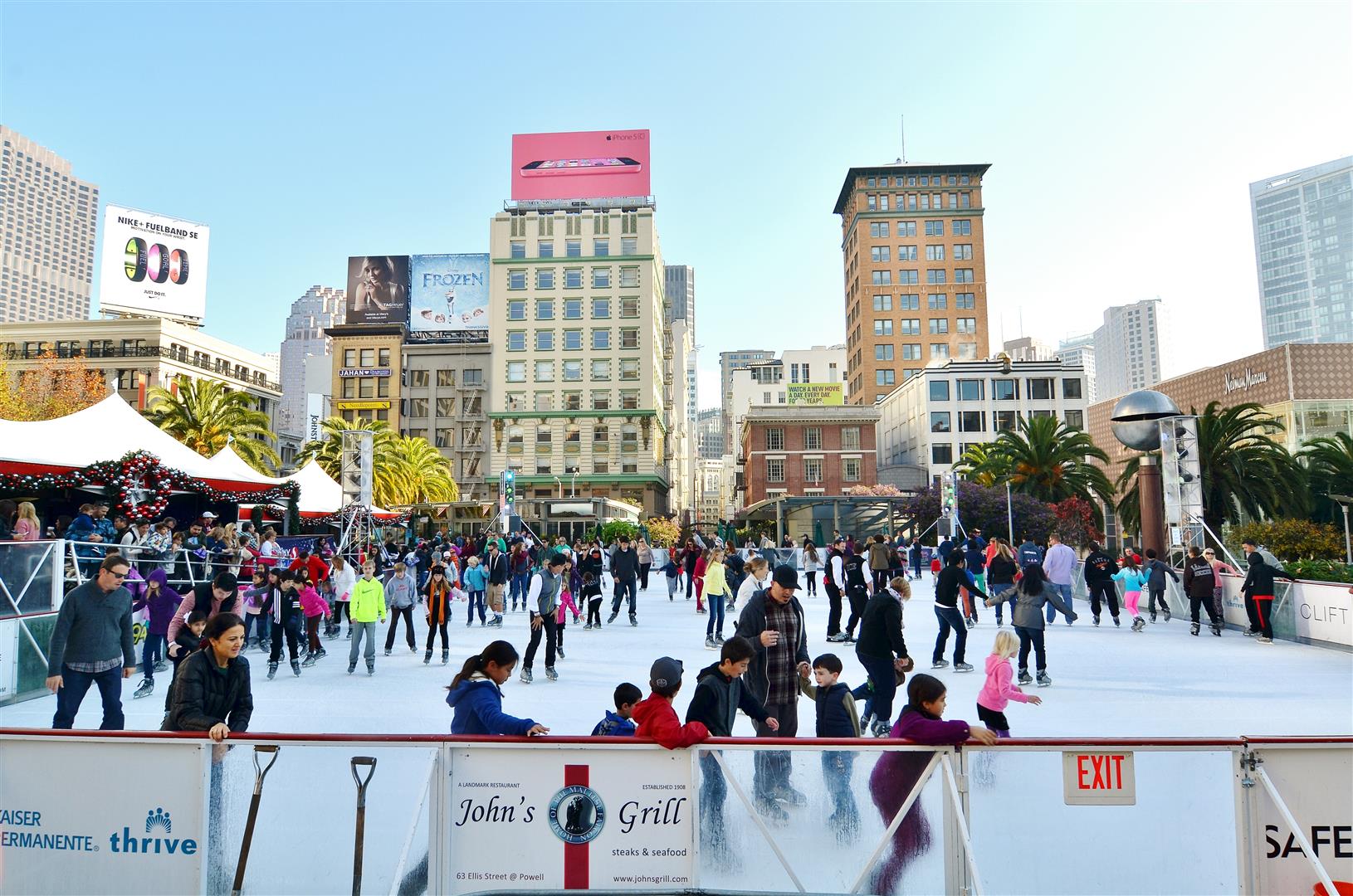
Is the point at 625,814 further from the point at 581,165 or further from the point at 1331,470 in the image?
the point at 581,165

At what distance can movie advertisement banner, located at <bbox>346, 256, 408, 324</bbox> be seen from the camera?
73812mm

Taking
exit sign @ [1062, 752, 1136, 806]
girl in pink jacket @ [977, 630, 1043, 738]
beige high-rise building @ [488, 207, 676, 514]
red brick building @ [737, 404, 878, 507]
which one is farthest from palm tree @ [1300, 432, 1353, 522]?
beige high-rise building @ [488, 207, 676, 514]

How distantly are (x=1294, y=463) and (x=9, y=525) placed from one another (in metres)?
37.4

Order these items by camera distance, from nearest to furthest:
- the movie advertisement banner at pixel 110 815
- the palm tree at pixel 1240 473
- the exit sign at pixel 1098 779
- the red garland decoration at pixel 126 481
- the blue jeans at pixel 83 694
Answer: the exit sign at pixel 1098 779 → the movie advertisement banner at pixel 110 815 → the blue jeans at pixel 83 694 → the red garland decoration at pixel 126 481 → the palm tree at pixel 1240 473

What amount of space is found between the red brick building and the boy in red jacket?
62913 millimetres

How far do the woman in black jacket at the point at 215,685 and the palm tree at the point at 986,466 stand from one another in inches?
1545

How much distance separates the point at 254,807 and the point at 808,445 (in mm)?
64881

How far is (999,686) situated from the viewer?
6281 millimetres

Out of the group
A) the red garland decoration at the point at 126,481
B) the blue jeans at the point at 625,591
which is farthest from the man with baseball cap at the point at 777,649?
the red garland decoration at the point at 126,481

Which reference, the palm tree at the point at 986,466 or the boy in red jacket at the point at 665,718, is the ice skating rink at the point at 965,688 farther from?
the palm tree at the point at 986,466

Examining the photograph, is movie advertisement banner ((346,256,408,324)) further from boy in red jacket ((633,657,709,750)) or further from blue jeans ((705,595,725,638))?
boy in red jacket ((633,657,709,750))

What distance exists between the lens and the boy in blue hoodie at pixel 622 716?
488cm

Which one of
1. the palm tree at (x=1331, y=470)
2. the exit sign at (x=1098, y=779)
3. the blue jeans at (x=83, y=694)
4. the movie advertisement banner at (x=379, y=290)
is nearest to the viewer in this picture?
the exit sign at (x=1098, y=779)

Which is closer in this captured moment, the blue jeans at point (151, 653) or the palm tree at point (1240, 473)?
the blue jeans at point (151, 653)
